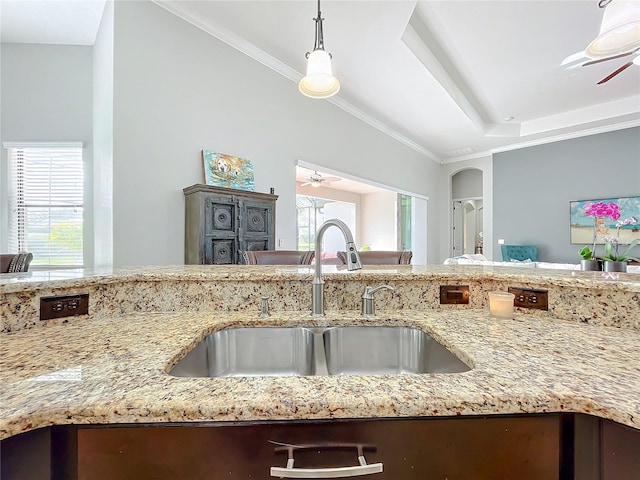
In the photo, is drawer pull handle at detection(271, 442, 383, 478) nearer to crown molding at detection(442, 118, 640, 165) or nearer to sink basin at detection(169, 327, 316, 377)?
sink basin at detection(169, 327, 316, 377)

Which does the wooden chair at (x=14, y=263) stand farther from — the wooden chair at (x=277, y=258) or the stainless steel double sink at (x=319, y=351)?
the stainless steel double sink at (x=319, y=351)

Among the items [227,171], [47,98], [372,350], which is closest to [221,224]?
[227,171]

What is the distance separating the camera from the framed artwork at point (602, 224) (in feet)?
17.1

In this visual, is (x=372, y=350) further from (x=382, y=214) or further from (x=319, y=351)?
(x=382, y=214)

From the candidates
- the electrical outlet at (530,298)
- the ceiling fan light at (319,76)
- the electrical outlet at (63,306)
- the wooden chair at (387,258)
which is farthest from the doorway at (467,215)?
the electrical outlet at (63,306)

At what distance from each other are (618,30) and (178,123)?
332 centimetres

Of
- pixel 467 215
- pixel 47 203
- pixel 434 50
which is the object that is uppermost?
pixel 434 50

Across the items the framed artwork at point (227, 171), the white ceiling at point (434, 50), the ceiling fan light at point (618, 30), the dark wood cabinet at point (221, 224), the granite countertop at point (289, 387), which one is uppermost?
the white ceiling at point (434, 50)

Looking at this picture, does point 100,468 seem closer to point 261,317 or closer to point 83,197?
point 261,317

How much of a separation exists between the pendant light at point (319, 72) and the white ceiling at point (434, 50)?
3.44 ft

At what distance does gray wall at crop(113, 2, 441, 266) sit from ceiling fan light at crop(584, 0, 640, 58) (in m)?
2.66

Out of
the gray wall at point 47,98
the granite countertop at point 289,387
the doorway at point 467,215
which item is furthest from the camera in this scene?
the doorway at point 467,215

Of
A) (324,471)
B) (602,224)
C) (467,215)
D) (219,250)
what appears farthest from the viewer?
(467,215)

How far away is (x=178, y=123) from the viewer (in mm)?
2914
